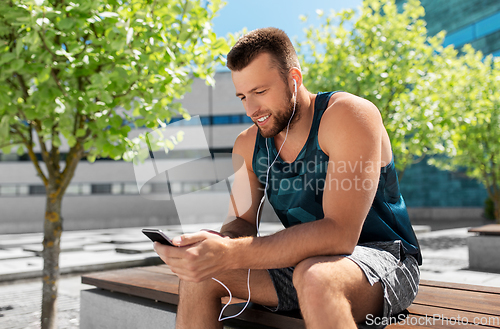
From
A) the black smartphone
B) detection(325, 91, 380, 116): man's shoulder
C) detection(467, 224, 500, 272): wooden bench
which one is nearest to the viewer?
the black smartphone

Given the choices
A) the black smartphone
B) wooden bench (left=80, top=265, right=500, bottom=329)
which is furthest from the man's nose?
wooden bench (left=80, top=265, right=500, bottom=329)

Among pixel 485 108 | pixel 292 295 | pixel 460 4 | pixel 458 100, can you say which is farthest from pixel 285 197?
pixel 460 4

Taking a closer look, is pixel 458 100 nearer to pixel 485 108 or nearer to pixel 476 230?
pixel 485 108

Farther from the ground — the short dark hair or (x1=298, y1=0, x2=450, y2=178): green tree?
(x1=298, y1=0, x2=450, y2=178): green tree

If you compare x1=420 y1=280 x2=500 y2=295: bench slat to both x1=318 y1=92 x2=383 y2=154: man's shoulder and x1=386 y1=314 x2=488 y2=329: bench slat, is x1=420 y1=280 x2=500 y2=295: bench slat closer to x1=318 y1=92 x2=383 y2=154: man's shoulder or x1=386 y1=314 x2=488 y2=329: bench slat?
x1=386 y1=314 x2=488 y2=329: bench slat

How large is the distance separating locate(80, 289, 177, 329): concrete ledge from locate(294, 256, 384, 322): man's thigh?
1364 mm

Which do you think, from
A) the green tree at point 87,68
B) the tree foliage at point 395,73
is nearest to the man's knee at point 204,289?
the green tree at point 87,68

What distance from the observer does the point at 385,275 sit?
1661mm

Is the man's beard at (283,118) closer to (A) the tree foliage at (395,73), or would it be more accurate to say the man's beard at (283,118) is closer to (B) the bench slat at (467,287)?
(B) the bench slat at (467,287)

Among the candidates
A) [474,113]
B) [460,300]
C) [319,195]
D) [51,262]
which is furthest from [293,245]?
[474,113]

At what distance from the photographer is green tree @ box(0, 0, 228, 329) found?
9.96ft

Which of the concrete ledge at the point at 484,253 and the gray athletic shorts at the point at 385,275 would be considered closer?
the gray athletic shorts at the point at 385,275

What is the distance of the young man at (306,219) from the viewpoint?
152cm

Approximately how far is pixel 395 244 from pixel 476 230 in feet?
20.0
